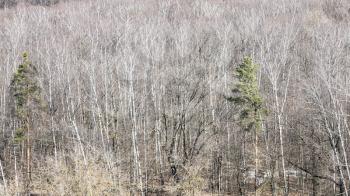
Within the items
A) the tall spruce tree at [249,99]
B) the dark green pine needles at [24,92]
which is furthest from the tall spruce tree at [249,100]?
the dark green pine needles at [24,92]

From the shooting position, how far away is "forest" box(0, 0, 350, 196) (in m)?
31.7

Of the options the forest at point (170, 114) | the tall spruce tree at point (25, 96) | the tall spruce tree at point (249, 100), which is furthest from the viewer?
the tall spruce tree at point (25, 96)

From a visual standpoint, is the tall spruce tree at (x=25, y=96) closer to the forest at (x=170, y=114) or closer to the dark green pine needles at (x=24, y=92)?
the dark green pine needles at (x=24, y=92)

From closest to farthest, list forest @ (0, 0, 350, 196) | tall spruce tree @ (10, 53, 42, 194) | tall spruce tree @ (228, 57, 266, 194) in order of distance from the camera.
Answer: tall spruce tree @ (228, 57, 266, 194) → forest @ (0, 0, 350, 196) → tall spruce tree @ (10, 53, 42, 194)

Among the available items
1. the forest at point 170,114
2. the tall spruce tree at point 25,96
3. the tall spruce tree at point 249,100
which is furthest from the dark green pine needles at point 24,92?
the tall spruce tree at point 249,100

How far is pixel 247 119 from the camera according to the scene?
3150 cm

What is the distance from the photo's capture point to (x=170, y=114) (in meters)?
37.8

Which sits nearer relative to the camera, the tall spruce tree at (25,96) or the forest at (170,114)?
the forest at (170,114)

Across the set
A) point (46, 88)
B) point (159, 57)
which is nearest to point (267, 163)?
point (159, 57)

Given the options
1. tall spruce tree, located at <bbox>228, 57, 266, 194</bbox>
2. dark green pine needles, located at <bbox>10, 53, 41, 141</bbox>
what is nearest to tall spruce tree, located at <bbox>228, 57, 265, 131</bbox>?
tall spruce tree, located at <bbox>228, 57, 266, 194</bbox>

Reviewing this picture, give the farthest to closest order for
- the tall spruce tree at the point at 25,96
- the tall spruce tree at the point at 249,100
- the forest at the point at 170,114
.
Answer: the tall spruce tree at the point at 25,96
the forest at the point at 170,114
the tall spruce tree at the point at 249,100

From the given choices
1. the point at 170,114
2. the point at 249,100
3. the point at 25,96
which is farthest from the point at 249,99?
the point at 25,96

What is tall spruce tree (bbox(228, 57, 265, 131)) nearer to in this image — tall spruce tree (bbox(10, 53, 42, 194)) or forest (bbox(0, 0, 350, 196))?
forest (bbox(0, 0, 350, 196))

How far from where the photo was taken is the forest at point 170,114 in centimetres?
3173
